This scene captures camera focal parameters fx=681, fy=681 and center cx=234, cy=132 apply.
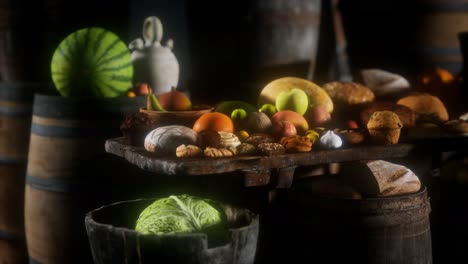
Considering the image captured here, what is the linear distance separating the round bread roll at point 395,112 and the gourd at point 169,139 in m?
0.88

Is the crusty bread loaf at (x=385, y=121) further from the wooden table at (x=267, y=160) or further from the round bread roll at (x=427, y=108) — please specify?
the round bread roll at (x=427, y=108)

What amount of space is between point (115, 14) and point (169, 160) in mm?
1737

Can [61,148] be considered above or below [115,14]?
below

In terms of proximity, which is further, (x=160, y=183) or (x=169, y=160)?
(x=160, y=183)

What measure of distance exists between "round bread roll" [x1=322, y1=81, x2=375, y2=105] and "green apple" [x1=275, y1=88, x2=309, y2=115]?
34cm

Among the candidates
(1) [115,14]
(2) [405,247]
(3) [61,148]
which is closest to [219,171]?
(2) [405,247]

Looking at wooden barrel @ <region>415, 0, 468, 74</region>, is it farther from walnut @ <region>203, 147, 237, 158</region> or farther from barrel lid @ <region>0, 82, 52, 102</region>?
barrel lid @ <region>0, 82, 52, 102</region>

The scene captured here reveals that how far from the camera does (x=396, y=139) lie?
2.66 meters

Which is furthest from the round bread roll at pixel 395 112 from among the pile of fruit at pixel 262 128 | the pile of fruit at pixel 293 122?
the pile of fruit at pixel 262 128

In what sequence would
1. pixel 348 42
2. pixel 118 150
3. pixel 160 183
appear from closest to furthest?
1. pixel 118 150
2. pixel 160 183
3. pixel 348 42

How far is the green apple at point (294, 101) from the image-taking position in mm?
2875

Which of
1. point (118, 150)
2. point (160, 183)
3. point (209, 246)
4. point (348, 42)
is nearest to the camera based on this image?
point (209, 246)

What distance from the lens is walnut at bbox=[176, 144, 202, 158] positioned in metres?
2.32

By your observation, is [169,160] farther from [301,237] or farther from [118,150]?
[301,237]
